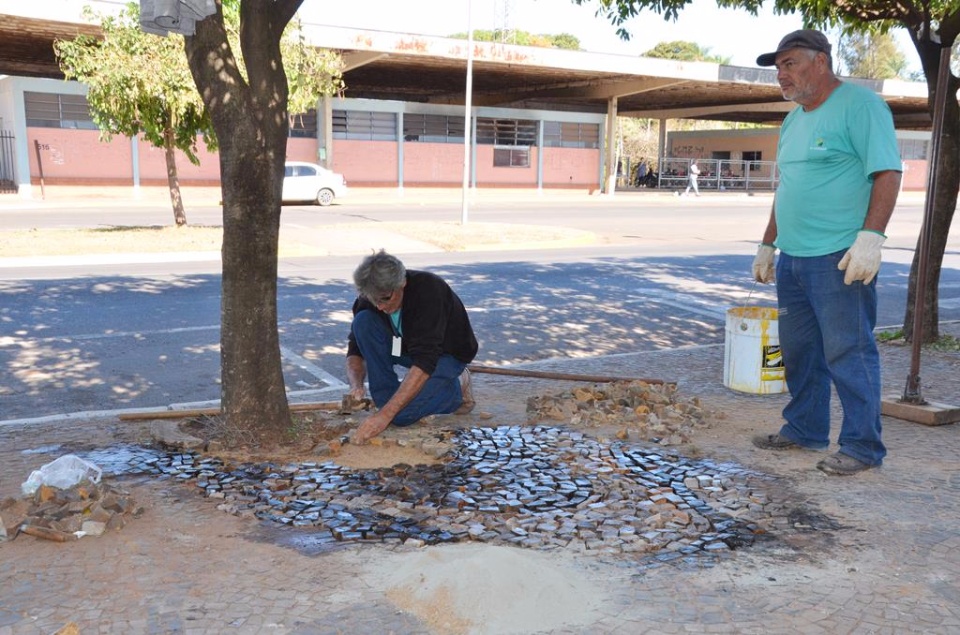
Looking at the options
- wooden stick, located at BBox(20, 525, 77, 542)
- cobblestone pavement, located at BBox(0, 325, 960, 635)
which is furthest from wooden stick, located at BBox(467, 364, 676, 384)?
wooden stick, located at BBox(20, 525, 77, 542)

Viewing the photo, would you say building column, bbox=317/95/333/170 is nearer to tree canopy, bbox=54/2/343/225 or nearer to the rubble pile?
tree canopy, bbox=54/2/343/225

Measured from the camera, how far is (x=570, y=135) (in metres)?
41.0

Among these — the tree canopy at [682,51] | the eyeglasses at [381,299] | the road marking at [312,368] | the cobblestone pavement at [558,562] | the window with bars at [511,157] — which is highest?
the tree canopy at [682,51]

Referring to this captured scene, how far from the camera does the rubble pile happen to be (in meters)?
5.19

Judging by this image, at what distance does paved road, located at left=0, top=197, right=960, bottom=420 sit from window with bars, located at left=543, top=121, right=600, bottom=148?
22.6 metres

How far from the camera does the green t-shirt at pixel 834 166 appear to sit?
13.6ft

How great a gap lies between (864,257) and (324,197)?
26110mm

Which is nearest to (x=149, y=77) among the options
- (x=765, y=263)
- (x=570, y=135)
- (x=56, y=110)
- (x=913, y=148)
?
(x=765, y=263)

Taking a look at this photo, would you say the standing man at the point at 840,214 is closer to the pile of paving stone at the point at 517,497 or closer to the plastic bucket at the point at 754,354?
the pile of paving stone at the point at 517,497

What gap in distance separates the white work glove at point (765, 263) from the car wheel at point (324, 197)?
2486 centimetres

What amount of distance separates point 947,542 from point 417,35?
27.8m

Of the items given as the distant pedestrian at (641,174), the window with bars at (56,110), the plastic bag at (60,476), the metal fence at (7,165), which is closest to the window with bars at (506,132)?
the distant pedestrian at (641,174)

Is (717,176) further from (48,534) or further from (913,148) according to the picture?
(48,534)

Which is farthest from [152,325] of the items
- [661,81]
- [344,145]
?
[661,81]
